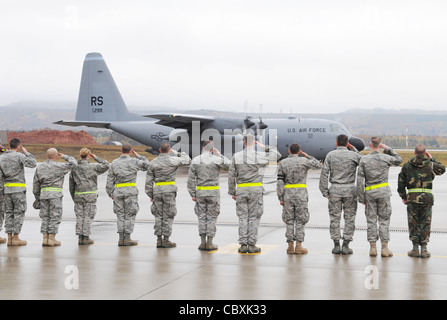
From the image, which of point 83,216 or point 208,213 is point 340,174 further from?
point 83,216

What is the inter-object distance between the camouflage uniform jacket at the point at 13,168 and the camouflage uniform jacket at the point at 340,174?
16.9 ft

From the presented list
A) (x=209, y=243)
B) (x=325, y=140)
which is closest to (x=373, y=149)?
(x=209, y=243)

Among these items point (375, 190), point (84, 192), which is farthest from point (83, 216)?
point (375, 190)

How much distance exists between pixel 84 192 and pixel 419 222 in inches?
228

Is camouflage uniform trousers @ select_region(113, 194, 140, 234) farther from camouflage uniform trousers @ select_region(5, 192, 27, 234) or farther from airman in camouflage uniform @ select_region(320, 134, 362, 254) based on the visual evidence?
airman in camouflage uniform @ select_region(320, 134, 362, 254)

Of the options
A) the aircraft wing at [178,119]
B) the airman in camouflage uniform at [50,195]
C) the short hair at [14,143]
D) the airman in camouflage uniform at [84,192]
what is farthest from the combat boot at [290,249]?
the aircraft wing at [178,119]

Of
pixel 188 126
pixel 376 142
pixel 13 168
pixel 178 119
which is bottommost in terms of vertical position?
pixel 13 168

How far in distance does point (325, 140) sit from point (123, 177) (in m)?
23.0

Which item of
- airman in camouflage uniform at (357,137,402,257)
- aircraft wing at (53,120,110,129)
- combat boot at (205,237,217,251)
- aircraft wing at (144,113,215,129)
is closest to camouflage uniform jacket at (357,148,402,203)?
airman in camouflage uniform at (357,137,402,257)

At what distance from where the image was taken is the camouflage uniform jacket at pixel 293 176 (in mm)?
9156

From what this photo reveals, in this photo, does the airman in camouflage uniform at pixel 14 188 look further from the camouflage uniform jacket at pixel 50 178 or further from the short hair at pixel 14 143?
the camouflage uniform jacket at pixel 50 178

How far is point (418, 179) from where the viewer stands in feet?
29.2

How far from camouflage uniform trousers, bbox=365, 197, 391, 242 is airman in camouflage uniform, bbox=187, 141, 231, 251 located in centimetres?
255

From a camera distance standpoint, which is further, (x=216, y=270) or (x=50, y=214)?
(x=50, y=214)
